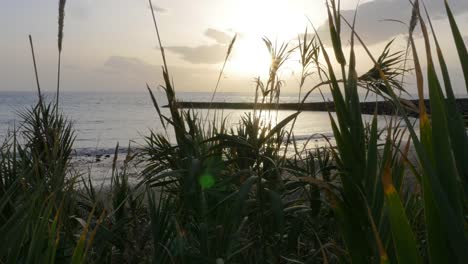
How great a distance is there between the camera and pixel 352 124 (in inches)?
50.1

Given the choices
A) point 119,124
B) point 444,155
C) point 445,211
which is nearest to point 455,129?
point 444,155

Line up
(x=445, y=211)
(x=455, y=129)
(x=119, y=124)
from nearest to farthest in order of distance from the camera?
(x=445, y=211), (x=455, y=129), (x=119, y=124)

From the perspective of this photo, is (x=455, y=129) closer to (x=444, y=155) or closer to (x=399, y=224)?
(x=444, y=155)

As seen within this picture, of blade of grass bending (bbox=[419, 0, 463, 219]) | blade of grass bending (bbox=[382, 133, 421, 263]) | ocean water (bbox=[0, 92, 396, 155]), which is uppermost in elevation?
blade of grass bending (bbox=[419, 0, 463, 219])

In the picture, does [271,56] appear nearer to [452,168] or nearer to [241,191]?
[241,191]

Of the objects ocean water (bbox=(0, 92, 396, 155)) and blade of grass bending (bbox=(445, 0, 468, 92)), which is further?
ocean water (bbox=(0, 92, 396, 155))

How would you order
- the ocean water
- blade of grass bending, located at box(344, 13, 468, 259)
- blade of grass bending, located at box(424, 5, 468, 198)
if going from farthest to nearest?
the ocean water
blade of grass bending, located at box(424, 5, 468, 198)
blade of grass bending, located at box(344, 13, 468, 259)

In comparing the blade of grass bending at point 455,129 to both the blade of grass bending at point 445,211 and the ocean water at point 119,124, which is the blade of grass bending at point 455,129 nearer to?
the blade of grass bending at point 445,211

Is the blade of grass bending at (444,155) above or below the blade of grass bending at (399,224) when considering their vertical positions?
A: above

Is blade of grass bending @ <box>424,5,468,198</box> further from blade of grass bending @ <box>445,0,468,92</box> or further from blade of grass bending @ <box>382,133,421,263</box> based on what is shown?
blade of grass bending @ <box>382,133,421,263</box>

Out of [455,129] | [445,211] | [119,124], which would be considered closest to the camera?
[445,211]

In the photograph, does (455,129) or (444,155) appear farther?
(455,129)

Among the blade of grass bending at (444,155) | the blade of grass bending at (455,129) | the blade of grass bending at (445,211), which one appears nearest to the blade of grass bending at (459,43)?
the blade of grass bending at (455,129)

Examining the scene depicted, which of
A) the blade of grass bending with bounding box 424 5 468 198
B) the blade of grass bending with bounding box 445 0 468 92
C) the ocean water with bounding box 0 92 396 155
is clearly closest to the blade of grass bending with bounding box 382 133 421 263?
the blade of grass bending with bounding box 424 5 468 198
